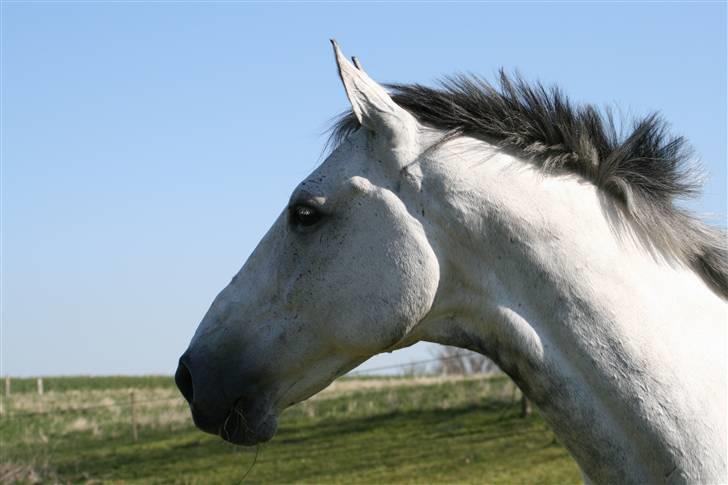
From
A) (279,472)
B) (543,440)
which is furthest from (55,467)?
(543,440)

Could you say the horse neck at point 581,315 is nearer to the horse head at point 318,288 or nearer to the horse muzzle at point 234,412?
the horse head at point 318,288

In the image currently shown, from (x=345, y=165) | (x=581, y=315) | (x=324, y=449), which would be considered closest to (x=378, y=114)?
(x=345, y=165)

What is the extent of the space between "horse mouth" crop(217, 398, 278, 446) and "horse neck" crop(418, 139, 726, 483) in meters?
0.58

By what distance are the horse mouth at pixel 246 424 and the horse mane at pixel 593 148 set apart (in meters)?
0.96

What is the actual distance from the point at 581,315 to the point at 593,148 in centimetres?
60

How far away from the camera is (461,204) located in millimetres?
2631

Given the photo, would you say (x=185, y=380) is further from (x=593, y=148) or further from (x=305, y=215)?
(x=593, y=148)

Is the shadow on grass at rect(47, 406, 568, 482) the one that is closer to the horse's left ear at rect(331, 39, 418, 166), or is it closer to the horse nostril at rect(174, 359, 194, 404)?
the horse nostril at rect(174, 359, 194, 404)

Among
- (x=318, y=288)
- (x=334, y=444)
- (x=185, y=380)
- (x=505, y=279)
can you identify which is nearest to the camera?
(x=505, y=279)

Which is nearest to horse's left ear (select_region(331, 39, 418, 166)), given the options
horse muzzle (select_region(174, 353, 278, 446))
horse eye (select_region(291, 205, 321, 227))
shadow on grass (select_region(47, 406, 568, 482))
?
horse eye (select_region(291, 205, 321, 227))

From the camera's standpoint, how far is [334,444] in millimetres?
15766

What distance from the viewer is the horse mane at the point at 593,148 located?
8.98 feet

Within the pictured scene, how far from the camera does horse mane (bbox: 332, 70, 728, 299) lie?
8.98ft

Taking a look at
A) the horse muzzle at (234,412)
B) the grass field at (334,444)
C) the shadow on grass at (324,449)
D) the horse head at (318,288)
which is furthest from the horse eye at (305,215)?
the shadow on grass at (324,449)
